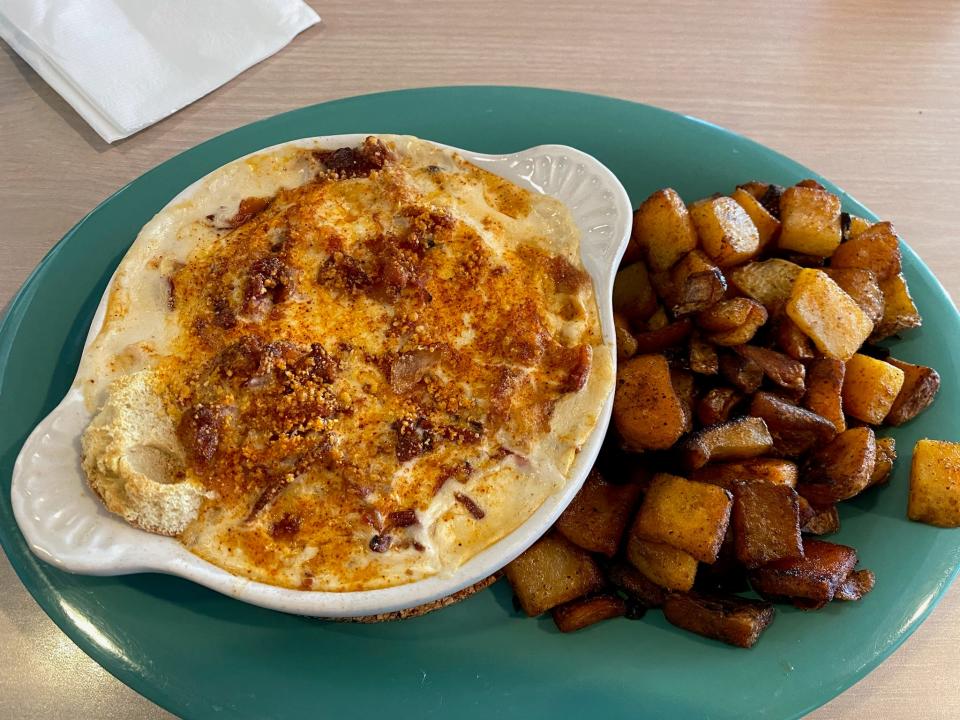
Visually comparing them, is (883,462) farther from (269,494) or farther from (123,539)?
(123,539)

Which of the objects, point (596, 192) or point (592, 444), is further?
point (596, 192)

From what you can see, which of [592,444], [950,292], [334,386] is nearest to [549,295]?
[592,444]

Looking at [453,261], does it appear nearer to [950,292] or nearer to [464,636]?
[464,636]

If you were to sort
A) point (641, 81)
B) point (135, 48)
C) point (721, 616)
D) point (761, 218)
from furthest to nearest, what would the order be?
point (641, 81), point (135, 48), point (761, 218), point (721, 616)

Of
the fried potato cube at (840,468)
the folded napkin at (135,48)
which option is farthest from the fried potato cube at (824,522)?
the folded napkin at (135,48)

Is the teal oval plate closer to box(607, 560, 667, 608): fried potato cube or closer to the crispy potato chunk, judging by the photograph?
box(607, 560, 667, 608): fried potato cube

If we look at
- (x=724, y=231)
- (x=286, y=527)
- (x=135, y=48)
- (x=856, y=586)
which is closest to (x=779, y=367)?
(x=724, y=231)
